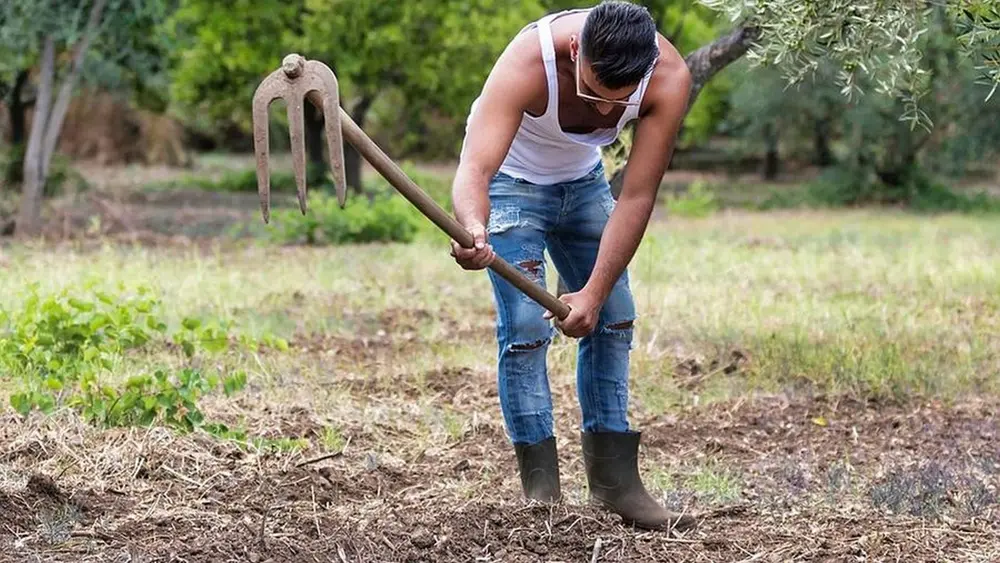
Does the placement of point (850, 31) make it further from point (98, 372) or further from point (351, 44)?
point (351, 44)

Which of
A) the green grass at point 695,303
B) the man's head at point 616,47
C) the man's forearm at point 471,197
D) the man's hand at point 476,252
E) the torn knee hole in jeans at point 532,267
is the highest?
the man's head at point 616,47

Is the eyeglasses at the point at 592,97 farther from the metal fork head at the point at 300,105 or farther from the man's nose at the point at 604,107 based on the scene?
the metal fork head at the point at 300,105

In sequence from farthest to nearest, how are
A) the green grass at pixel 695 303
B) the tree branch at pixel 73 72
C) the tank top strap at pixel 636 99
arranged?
the tree branch at pixel 73 72 → the green grass at pixel 695 303 → the tank top strap at pixel 636 99

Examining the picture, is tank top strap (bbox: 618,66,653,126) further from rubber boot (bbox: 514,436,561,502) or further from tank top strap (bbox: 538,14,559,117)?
rubber boot (bbox: 514,436,561,502)

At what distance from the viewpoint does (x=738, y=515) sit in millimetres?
4344

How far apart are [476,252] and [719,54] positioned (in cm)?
395

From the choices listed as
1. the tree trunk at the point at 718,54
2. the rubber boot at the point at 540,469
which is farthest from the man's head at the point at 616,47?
the tree trunk at the point at 718,54

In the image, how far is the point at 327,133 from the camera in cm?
352

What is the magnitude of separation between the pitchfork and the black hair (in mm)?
571

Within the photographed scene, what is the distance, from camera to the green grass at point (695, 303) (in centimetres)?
686

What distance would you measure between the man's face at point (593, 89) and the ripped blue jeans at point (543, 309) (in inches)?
14.9

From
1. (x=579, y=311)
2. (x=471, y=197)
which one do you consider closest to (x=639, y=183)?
(x=579, y=311)

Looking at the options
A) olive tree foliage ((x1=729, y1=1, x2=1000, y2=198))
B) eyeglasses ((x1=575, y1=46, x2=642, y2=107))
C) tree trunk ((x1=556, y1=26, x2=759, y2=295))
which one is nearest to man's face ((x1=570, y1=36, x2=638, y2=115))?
eyeglasses ((x1=575, y1=46, x2=642, y2=107))

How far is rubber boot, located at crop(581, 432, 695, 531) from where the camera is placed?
13.5ft
